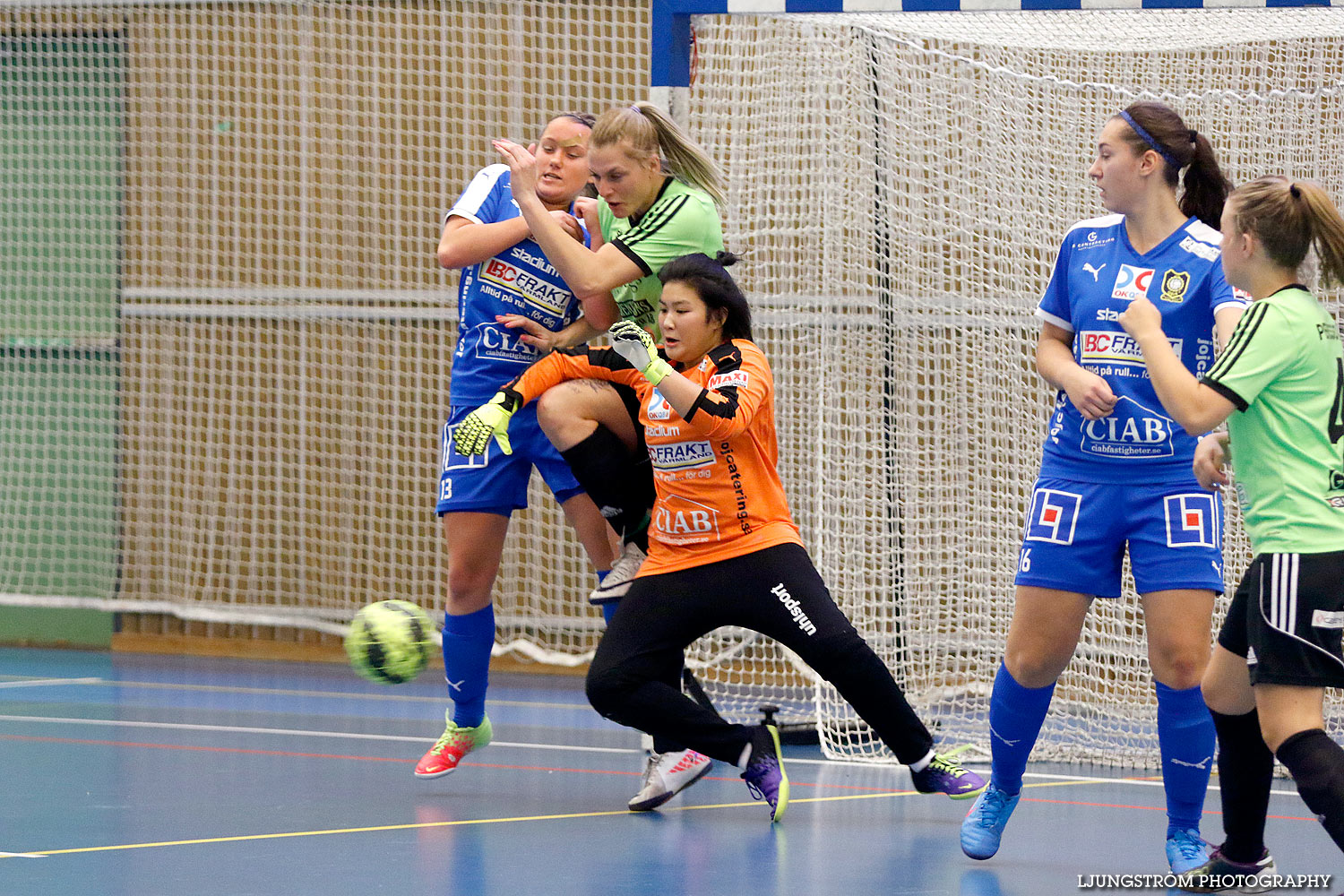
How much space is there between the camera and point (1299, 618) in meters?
2.81

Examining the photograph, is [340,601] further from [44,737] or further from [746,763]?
[746,763]

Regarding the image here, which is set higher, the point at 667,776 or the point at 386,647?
the point at 386,647

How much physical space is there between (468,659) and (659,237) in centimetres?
138

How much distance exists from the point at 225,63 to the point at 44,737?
4.37 meters

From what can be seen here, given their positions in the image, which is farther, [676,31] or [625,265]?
[676,31]

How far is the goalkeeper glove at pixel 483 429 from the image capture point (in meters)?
3.93

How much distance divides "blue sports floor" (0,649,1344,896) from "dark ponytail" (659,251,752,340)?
1.28m

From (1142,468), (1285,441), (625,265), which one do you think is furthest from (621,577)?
(1285,441)

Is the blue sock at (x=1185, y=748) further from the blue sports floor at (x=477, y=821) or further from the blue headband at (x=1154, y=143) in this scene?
the blue headband at (x=1154, y=143)

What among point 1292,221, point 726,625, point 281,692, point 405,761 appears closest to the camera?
point 1292,221

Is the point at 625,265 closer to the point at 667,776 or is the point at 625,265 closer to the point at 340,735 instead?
the point at 667,776

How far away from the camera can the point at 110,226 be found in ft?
28.7

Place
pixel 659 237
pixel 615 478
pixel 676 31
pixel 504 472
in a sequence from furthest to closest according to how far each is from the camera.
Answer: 1. pixel 676 31
2. pixel 504 472
3. pixel 615 478
4. pixel 659 237

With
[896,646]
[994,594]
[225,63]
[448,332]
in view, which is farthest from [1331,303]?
[225,63]
